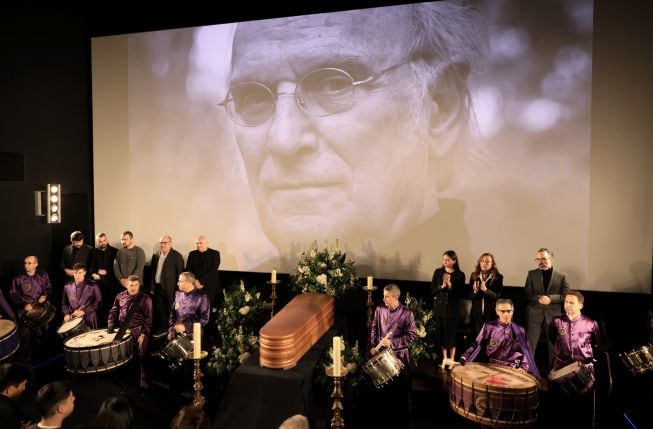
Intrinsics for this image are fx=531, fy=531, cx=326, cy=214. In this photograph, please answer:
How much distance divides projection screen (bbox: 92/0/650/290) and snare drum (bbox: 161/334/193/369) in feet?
10.7

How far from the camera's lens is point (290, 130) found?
30.5 ft

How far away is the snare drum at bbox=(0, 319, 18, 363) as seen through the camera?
6.09 metres

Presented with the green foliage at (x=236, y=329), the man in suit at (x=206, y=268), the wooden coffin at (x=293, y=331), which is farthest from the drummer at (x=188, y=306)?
the man in suit at (x=206, y=268)

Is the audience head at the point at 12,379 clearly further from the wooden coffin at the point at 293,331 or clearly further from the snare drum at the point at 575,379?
the snare drum at the point at 575,379

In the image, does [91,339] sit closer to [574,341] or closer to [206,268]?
[206,268]

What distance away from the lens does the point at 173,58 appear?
9992 millimetres

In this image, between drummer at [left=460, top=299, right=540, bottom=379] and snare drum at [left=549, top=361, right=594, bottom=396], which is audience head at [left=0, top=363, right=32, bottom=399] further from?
snare drum at [left=549, top=361, right=594, bottom=396]

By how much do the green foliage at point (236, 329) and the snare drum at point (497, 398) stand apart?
9.12 ft

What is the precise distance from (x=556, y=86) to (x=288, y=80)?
434 centimetres

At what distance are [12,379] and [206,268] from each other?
4863 millimetres

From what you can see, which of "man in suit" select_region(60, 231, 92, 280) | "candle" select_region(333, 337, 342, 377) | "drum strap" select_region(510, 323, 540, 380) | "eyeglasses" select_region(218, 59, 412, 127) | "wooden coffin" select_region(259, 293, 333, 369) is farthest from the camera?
"man in suit" select_region(60, 231, 92, 280)

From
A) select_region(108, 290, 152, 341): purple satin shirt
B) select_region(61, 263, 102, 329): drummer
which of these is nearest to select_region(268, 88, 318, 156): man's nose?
select_region(108, 290, 152, 341): purple satin shirt

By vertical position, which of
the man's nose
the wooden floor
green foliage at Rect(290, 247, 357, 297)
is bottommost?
the wooden floor

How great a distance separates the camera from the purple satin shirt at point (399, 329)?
620 centimetres
